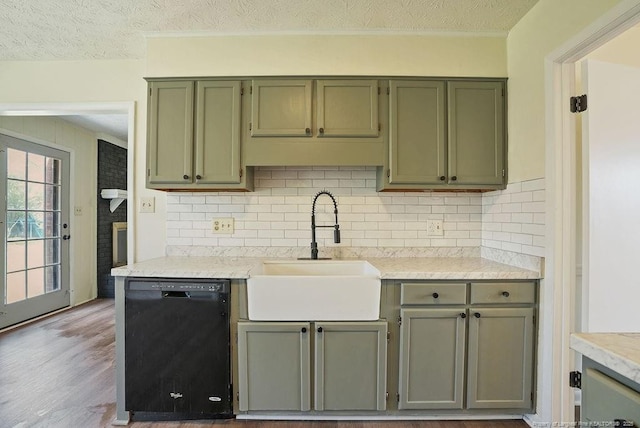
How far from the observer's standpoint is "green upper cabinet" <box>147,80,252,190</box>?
7.07ft

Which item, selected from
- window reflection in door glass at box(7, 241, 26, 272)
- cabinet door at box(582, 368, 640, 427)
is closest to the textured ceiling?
cabinet door at box(582, 368, 640, 427)

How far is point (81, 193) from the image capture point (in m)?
4.41

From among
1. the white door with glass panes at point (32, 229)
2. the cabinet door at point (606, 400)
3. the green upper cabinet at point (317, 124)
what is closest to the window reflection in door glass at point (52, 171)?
the white door with glass panes at point (32, 229)

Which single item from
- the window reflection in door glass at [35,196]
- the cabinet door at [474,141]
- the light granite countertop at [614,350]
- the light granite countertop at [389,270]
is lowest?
the light granite countertop at [389,270]

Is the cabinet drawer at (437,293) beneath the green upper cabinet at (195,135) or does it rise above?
beneath

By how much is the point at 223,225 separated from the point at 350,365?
4.16 feet

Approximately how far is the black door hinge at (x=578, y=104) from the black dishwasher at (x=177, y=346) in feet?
6.63

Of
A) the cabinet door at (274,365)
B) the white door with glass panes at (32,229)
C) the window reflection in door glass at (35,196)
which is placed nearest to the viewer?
the cabinet door at (274,365)

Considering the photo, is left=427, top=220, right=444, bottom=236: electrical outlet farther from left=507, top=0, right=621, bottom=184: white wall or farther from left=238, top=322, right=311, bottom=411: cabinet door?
left=238, top=322, right=311, bottom=411: cabinet door

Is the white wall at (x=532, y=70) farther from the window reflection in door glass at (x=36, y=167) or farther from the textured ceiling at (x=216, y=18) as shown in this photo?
the window reflection in door glass at (x=36, y=167)

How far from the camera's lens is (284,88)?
2.16m

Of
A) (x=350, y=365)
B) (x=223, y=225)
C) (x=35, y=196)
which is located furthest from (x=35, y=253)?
(x=350, y=365)

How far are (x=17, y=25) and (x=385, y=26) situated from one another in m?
2.30

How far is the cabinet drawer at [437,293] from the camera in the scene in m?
1.85
